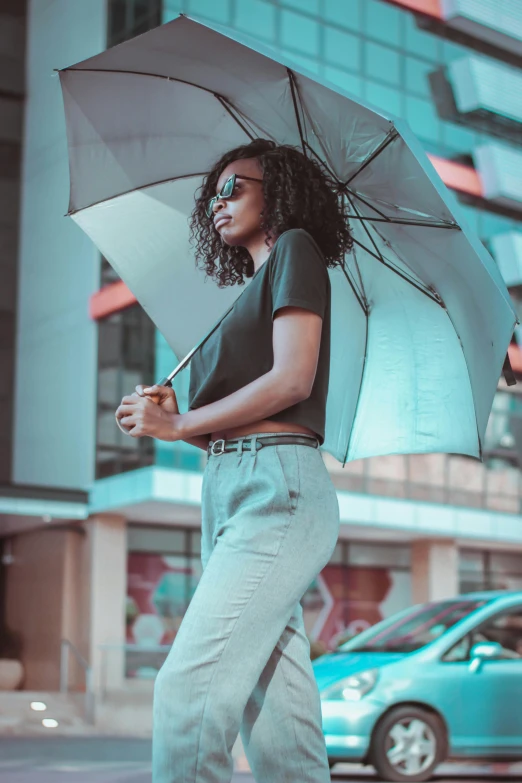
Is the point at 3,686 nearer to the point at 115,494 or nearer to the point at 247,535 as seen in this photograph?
the point at 115,494

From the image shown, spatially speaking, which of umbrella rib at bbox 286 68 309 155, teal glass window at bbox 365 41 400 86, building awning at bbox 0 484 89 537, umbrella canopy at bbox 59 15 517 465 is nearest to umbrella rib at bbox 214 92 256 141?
umbrella canopy at bbox 59 15 517 465

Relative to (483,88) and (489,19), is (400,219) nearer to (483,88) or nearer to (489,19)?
(483,88)

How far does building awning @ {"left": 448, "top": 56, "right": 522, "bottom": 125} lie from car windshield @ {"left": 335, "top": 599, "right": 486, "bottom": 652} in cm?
2081

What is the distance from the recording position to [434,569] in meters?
29.5

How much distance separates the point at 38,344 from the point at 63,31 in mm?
7509

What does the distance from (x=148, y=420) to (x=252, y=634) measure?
1.64ft

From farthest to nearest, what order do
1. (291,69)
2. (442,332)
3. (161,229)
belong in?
1. (161,229)
2. (442,332)
3. (291,69)

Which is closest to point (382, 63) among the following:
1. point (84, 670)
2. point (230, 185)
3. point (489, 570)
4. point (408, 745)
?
point (489, 570)

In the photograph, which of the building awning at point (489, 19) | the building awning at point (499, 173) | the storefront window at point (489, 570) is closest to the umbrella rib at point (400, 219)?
the building awning at point (499, 173)

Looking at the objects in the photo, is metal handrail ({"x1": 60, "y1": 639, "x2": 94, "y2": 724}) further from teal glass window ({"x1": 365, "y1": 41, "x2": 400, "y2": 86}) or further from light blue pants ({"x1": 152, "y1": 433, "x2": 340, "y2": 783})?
light blue pants ({"x1": 152, "y1": 433, "x2": 340, "y2": 783})

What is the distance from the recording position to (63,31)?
2788 centimetres

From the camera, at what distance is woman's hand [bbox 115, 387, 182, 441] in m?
2.45

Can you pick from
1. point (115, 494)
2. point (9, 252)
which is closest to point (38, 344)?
point (9, 252)

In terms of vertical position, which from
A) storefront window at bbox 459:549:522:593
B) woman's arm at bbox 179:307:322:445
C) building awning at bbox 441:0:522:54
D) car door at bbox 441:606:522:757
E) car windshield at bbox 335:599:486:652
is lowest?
car door at bbox 441:606:522:757
